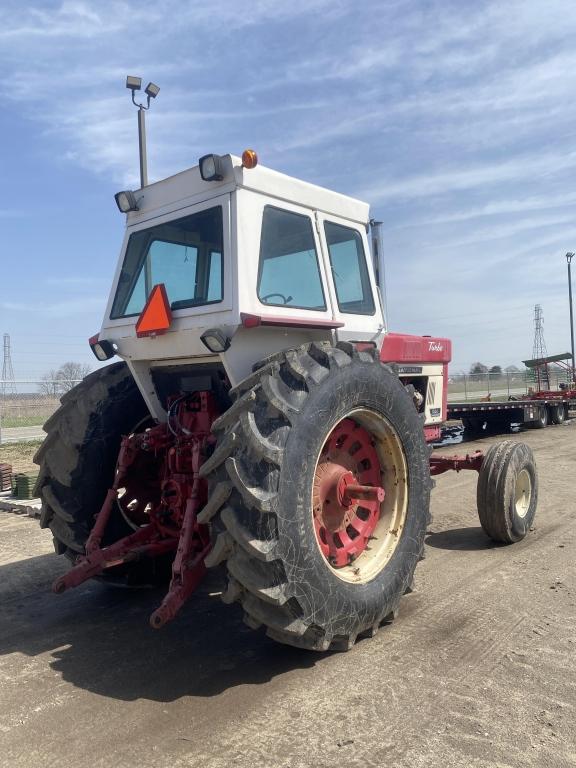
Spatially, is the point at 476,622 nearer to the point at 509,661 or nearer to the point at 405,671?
the point at 509,661

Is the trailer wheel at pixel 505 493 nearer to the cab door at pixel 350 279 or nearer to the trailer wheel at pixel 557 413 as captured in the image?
the cab door at pixel 350 279

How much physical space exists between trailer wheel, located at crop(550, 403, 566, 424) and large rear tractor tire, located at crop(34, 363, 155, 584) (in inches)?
674

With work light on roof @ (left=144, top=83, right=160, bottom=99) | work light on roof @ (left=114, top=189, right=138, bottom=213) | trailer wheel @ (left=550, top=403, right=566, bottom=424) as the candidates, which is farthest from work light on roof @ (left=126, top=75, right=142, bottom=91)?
trailer wheel @ (left=550, top=403, right=566, bottom=424)

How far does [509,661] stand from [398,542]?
0.90 meters

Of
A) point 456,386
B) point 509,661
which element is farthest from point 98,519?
point 456,386

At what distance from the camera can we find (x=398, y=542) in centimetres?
405

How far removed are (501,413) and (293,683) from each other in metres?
14.1

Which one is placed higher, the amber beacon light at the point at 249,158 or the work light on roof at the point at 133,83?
the work light on roof at the point at 133,83

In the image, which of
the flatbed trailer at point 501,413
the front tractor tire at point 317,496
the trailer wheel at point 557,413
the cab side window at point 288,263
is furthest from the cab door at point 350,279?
the trailer wheel at point 557,413

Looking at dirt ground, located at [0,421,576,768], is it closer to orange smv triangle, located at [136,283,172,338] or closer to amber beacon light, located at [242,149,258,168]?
orange smv triangle, located at [136,283,172,338]

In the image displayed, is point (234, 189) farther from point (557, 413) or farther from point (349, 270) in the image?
point (557, 413)

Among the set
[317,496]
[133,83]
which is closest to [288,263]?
[317,496]

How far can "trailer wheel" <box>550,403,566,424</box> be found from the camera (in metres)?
19.2

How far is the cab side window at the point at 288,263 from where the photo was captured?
3941mm
